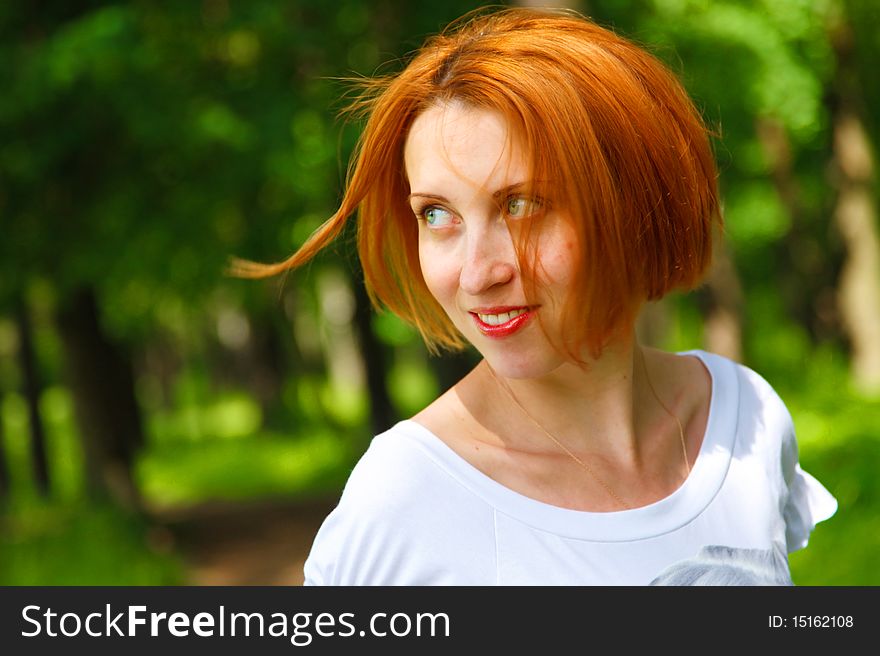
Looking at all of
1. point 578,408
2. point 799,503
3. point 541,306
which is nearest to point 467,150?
point 541,306

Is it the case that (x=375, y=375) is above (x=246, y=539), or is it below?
above

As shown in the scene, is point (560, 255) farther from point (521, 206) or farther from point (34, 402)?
point (34, 402)

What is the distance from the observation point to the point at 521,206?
155cm

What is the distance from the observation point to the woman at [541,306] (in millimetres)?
1545

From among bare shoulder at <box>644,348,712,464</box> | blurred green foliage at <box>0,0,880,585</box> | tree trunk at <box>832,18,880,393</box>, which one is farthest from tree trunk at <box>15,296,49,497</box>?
bare shoulder at <box>644,348,712,464</box>

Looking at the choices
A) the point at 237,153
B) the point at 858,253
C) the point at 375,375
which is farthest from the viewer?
the point at 375,375

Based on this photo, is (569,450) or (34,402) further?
(34,402)

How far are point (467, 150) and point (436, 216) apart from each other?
0.13 m

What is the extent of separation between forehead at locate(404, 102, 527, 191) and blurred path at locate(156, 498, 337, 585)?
347 inches

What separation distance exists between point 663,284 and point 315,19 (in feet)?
26.5

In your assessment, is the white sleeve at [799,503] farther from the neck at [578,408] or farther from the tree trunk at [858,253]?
the tree trunk at [858,253]

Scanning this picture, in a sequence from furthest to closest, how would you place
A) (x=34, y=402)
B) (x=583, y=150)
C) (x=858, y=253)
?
(x=34, y=402)
(x=858, y=253)
(x=583, y=150)

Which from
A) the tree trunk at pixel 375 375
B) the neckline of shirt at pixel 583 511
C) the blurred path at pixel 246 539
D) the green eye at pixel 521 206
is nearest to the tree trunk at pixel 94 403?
the blurred path at pixel 246 539

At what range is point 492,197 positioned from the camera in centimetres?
154
